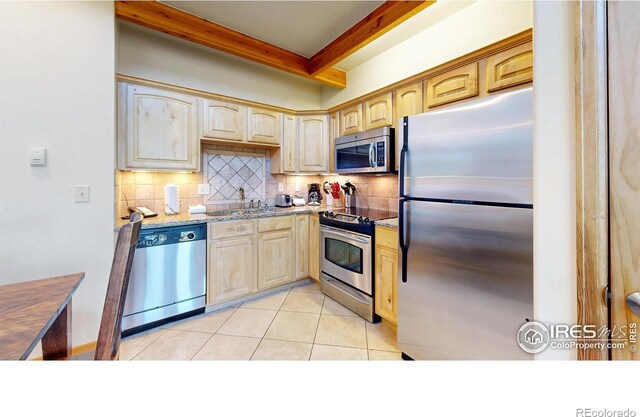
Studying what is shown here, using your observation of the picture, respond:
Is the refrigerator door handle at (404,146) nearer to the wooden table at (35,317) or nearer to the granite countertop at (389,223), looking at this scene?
the granite countertop at (389,223)

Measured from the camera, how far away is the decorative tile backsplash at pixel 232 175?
278 cm

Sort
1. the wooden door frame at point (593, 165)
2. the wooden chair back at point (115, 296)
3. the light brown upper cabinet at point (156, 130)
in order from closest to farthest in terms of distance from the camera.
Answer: the wooden door frame at point (593, 165), the wooden chair back at point (115, 296), the light brown upper cabinet at point (156, 130)

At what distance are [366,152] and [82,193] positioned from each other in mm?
2318

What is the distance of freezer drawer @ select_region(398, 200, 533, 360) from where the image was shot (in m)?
1.16

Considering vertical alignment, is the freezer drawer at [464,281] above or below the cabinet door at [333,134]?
below

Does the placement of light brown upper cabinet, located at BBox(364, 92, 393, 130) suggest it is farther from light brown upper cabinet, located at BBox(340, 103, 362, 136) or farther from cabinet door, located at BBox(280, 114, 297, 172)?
cabinet door, located at BBox(280, 114, 297, 172)

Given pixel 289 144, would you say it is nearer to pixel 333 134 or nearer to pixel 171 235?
pixel 333 134

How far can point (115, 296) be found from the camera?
797 millimetres

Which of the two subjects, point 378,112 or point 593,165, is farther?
point 378,112

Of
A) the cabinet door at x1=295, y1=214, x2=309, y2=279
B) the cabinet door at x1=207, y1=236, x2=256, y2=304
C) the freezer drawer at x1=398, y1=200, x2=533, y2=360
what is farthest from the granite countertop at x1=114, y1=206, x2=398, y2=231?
the freezer drawer at x1=398, y1=200, x2=533, y2=360

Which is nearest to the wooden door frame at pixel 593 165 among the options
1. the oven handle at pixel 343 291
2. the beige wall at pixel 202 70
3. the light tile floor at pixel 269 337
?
the light tile floor at pixel 269 337

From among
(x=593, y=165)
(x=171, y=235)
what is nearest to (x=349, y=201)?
(x=171, y=235)

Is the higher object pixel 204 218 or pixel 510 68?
pixel 510 68
